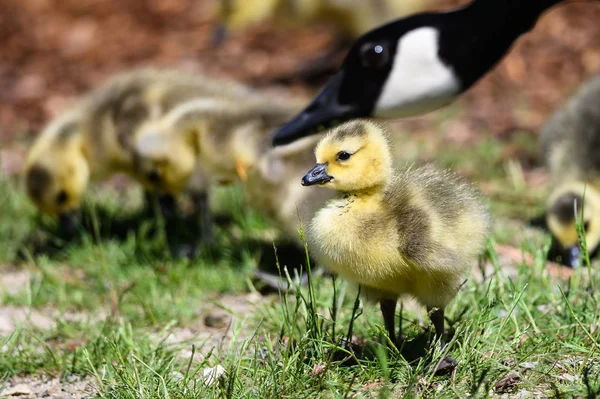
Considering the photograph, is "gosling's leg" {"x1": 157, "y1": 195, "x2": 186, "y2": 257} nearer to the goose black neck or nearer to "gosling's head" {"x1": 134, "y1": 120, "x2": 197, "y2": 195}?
"gosling's head" {"x1": 134, "y1": 120, "x2": 197, "y2": 195}

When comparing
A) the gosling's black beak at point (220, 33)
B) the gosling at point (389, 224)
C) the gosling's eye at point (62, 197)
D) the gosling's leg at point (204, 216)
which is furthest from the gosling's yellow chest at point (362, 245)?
the gosling's black beak at point (220, 33)

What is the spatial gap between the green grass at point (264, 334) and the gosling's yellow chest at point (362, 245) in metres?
0.11

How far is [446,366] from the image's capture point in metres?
1.85

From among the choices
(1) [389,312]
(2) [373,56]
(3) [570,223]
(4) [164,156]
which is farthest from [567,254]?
(4) [164,156]

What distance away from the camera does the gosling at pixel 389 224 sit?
1.83m

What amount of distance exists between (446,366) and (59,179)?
2.46 m

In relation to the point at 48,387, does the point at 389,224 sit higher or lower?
higher

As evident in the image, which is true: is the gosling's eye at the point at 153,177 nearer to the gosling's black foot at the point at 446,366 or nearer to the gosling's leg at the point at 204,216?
the gosling's leg at the point at 204,216

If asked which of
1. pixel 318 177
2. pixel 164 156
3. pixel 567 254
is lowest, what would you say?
pixel 567 254

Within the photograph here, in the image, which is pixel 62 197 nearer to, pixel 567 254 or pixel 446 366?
pixel 567 254

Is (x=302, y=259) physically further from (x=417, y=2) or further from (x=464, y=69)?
(x=417, y=2)

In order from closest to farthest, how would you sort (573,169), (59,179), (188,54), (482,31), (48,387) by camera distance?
(48,387) → (482,31) → (573,169) → (59,179) → (188,54)

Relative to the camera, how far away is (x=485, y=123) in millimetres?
5367

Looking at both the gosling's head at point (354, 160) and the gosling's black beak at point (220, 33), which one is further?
the gosling's black beak at point (220, 33)
